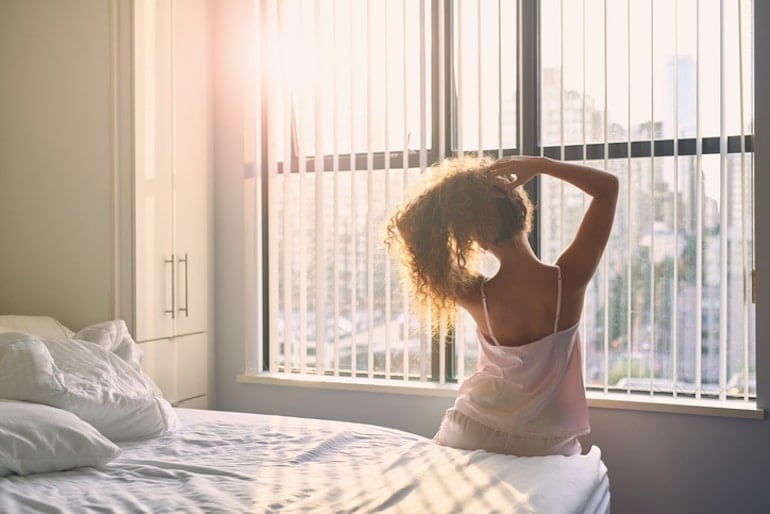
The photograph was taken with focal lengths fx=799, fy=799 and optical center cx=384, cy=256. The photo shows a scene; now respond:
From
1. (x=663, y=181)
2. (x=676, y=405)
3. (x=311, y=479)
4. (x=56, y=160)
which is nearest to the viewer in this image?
(x=311, y=479)

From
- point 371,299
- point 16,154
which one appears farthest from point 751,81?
point 16,154

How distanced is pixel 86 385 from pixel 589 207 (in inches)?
61.1

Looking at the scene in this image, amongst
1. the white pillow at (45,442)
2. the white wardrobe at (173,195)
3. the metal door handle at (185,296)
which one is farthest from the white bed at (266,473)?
the metal door handle at (185,296)

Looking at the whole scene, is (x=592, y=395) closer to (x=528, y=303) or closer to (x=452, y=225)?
(x=528, y=303)

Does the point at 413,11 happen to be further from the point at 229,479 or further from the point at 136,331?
the point at 229,479

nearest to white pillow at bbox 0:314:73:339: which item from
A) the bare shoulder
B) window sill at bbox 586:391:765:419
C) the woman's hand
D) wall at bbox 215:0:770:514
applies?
wall at bbox 215:0:770:514

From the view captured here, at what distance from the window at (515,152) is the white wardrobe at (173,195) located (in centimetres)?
25

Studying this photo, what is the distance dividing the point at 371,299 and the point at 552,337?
123 centimetres

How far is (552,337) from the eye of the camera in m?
2.21

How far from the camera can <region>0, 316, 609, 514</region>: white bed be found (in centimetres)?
178

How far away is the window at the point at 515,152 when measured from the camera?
112 inches

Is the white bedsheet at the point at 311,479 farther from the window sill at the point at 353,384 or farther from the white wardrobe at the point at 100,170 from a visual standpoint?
the white wardrobe at the point at 100,170

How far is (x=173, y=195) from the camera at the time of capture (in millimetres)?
3393

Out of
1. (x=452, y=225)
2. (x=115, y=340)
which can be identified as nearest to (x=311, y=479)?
(x=452, y=225)
